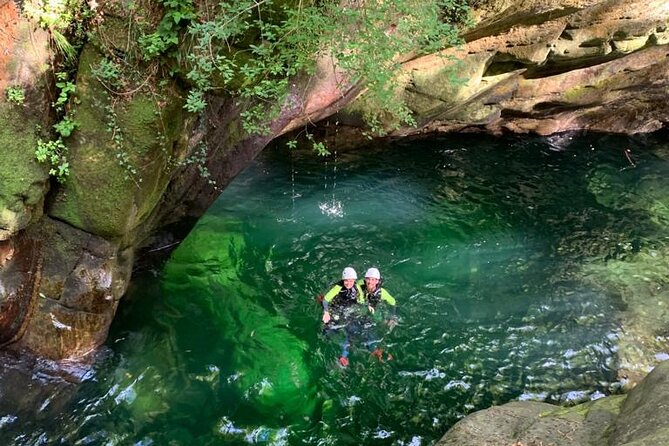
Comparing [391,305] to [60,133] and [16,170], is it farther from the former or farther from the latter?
[16,170]

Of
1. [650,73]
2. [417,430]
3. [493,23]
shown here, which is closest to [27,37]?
[417,430]

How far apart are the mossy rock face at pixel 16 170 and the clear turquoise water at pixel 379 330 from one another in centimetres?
268

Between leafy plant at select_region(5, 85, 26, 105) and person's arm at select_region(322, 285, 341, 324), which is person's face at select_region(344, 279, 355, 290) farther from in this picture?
leafy plant at select_region(5, 85, 26, 105)

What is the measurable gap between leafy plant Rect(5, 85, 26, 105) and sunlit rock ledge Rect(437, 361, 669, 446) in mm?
6082

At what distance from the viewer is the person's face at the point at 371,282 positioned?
8562 millimetres

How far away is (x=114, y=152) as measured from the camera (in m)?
6.48

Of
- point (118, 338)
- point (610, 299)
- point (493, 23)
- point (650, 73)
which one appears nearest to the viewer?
point (118, 338)

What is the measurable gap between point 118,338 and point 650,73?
16.6 m

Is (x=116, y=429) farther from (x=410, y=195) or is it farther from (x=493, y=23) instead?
(x=493, y=23)

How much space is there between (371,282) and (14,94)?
5.60m

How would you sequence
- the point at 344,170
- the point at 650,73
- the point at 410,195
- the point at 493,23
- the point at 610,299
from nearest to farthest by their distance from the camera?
the point at 610,299, the point at 493,23, the point at 410,195, the point at 344,170, the point at 650,73

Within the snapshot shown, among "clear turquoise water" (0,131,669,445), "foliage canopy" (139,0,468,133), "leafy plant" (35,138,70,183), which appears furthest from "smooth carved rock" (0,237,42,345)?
"foliage canopy" (139,0,468,133)

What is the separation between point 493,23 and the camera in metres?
11.2

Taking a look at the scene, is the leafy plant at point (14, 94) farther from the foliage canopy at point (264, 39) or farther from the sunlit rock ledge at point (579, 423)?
the sunlit rock ledge at point (579, 423)
